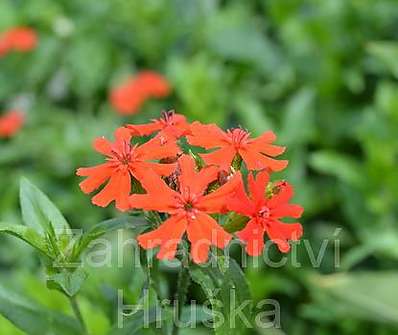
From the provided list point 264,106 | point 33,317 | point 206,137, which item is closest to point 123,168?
point 206,137

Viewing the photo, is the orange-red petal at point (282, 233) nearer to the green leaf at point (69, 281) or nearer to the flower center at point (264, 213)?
the flower center at point (264, 213)

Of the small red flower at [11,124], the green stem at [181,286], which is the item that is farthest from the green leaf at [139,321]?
the small red flower at [11,124]

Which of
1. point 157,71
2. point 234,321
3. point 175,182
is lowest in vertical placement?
point 234,321

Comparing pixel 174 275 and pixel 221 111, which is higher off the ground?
pixel 221 111

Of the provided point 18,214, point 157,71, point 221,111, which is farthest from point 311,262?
point 157,71

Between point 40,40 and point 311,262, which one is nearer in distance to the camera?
point 311,262

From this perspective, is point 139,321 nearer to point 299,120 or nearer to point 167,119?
point 167,119

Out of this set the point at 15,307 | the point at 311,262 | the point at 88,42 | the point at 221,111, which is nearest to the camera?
the point at 15,307

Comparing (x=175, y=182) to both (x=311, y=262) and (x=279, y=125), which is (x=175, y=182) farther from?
(x=279, y=125)
